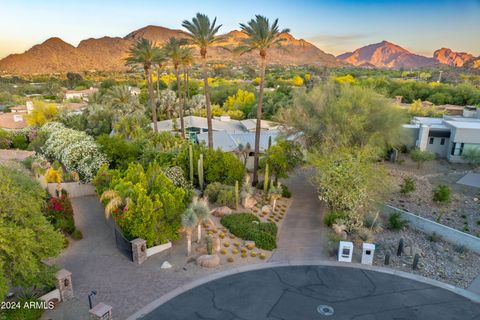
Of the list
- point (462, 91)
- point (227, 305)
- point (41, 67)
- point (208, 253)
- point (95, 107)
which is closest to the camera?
point (227, 305)

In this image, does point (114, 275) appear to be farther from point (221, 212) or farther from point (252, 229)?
point (221, 212)

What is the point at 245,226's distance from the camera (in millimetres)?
17812

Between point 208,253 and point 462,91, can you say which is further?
point 462,91

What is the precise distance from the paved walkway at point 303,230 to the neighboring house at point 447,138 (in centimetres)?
1399

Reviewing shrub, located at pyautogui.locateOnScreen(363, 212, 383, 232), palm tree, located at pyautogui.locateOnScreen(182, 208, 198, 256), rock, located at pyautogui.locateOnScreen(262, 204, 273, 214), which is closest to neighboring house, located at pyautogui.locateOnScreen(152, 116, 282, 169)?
rock, located at pyautogui.locateOnScreen(262, 204, 273, 214)

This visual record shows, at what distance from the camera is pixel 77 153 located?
24.3 metres

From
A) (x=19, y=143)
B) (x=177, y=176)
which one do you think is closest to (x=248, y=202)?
(x=177, y=176)

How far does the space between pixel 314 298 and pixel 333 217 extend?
21.1 feet

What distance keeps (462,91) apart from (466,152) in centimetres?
3159

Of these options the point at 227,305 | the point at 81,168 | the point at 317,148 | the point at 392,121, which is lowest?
the point at 227,305

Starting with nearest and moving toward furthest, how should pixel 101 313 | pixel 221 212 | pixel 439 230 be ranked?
pixel 101 313 → pixel 439 230 → pixel 221 212

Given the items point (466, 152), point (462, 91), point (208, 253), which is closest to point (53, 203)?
point (208, 253)

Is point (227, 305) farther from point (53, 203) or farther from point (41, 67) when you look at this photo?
point (41, 67)

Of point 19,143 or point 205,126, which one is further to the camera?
point 205,126
